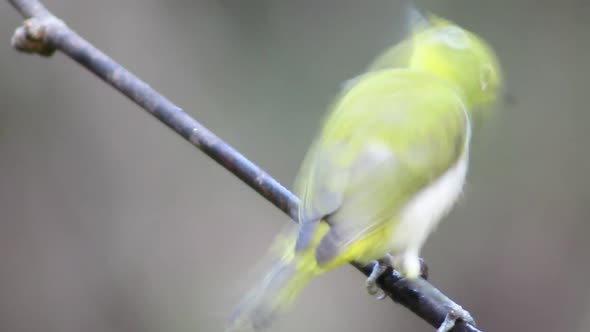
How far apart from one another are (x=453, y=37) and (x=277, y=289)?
83cm

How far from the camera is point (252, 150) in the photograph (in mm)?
4031

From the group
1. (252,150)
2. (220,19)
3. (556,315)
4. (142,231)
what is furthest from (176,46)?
(556,315)

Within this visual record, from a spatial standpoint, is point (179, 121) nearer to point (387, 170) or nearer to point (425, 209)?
point (387, 170)

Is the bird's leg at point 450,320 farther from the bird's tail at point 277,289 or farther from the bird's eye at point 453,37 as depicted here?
the bird's eye at point 453,37

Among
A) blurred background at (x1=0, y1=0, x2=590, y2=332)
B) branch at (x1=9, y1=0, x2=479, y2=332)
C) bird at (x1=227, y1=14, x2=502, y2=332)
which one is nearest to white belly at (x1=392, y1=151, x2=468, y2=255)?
bird at (x1=227, y1=14, x2=502, y2=332)

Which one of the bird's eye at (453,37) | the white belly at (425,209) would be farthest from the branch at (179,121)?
the bird's eye at (453,37)

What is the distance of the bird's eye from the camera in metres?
2.09

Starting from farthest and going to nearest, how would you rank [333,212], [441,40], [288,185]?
[288,185]
[441,40]
[333,212]

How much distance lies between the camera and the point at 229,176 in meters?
4.07

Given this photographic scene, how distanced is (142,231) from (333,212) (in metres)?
2.29

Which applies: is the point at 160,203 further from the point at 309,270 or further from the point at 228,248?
the point at 309,270

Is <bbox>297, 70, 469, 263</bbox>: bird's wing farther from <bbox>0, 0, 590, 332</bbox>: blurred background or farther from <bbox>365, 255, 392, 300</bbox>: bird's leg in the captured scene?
<bbox>0, 0, 590, 332</bbox>: blurred background

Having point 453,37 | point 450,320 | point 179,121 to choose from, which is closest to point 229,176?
point 453,37

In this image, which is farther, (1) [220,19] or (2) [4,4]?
(1) [220,19]
